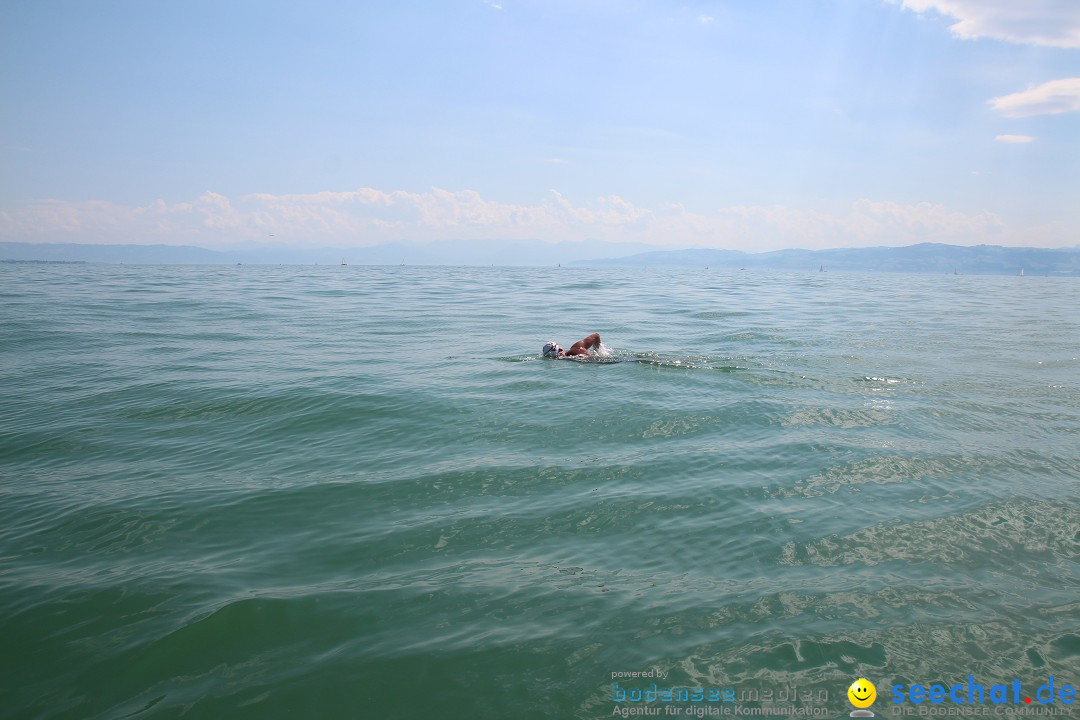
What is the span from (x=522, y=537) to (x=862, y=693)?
354 cm

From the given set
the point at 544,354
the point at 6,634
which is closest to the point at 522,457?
the point at 6,634

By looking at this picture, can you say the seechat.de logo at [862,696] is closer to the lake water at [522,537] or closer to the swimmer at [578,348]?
the lake water at [522,537]

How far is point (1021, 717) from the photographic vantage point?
4.19 meters

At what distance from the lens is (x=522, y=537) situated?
265 inches

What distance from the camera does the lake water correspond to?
461cm

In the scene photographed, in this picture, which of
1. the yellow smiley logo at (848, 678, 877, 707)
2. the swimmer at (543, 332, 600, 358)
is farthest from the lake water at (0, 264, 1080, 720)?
the swimmer at (543, 332, 600, 358)

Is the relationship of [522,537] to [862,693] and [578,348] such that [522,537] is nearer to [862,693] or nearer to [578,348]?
[862,693]

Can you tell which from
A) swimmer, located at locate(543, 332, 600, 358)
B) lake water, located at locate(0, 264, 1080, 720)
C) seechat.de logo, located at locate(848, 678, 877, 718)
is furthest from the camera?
swimmer, located at locate(543, 332, 600, 358)

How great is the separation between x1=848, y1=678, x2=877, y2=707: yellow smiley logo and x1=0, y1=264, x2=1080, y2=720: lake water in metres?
0.07

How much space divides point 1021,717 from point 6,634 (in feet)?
26.6

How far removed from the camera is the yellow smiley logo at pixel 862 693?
4.33m

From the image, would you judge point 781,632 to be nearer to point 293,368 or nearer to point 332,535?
point 332,535

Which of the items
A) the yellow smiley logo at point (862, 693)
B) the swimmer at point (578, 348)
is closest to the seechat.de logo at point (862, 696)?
the yellow smiley logo at point (862, 693)

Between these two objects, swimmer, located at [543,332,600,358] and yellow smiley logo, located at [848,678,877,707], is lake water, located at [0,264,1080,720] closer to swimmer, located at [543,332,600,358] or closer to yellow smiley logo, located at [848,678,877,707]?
yellow smiley logo, located at [848,678,877,707]
